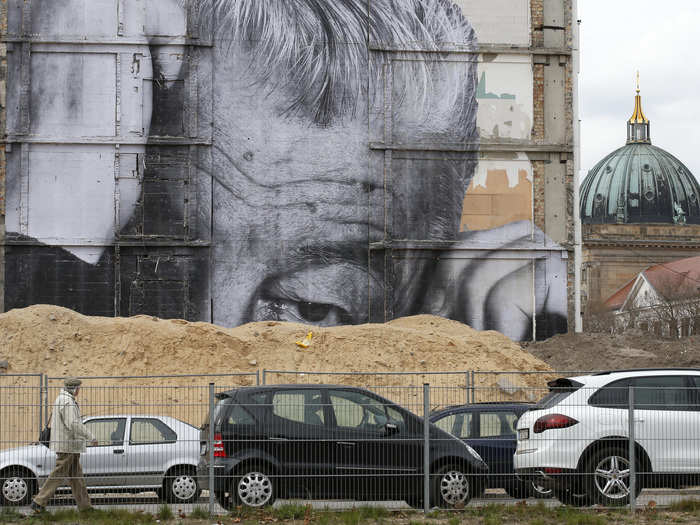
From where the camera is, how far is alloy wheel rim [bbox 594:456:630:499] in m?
14.6

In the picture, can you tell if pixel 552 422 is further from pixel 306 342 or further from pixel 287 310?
pixel 287 310

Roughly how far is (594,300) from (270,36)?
323ft

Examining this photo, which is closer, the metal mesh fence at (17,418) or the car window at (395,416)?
the car window at (395,416)

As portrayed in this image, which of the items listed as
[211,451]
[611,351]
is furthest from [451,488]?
[611,351]

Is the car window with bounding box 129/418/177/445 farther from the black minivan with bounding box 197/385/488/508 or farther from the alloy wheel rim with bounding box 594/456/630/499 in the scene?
the alloy wheel rim with bounding box 594/456/630/499

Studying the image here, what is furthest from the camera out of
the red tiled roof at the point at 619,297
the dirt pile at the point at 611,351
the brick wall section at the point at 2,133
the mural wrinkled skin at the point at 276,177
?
the red tiled roof at the point at 619,297

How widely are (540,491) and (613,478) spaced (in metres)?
1.39

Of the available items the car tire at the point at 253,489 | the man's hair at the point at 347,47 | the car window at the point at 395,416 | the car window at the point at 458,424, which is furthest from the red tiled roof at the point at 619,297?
Answer: the car tire at the point at 253,489

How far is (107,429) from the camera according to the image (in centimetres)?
1653

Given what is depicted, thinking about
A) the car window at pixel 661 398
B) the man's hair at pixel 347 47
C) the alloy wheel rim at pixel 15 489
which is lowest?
the alloy wheel rim at pixel 15 489

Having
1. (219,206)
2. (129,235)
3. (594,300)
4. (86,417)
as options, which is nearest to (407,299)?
(219,206)

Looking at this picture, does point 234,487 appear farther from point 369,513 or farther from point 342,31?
point 342,31

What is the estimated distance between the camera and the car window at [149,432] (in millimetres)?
15914

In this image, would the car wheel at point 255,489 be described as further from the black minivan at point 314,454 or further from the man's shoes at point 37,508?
the man's shoes at point 37,508
